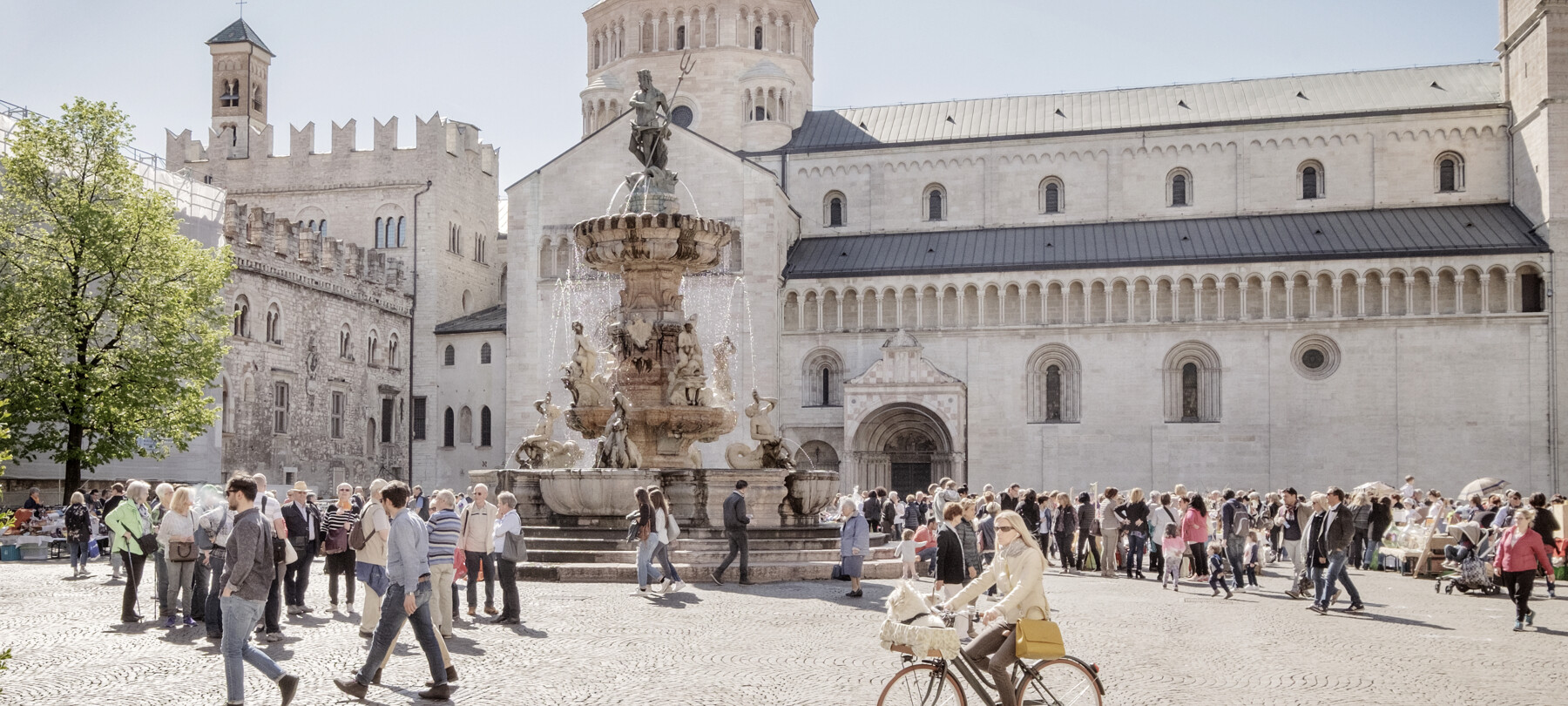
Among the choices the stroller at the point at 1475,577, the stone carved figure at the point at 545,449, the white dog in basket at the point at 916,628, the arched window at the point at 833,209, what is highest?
the arched window at the point at 833,209

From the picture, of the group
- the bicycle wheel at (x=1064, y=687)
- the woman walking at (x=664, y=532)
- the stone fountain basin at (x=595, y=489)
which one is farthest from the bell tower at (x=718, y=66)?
the bicycle wheel at (x=1064, y=687)

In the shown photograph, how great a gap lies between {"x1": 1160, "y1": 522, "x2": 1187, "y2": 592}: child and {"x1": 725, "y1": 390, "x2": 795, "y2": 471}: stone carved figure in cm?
635

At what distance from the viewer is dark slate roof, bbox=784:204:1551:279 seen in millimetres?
48062

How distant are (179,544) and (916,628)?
10145 millimetres

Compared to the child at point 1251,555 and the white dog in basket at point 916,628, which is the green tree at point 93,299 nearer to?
the child at point 1251,555

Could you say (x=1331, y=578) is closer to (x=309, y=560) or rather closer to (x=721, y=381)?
(x=721, y=381)

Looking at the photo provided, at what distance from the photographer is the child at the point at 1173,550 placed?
2145cm

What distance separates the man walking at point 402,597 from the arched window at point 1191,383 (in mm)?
41830

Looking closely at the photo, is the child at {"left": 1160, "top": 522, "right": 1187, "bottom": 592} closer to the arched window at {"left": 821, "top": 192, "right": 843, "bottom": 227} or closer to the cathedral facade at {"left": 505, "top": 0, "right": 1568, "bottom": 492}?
the cathedral facade at {"left": 505, "top": 0, "right": 1568, "bottom": 492}

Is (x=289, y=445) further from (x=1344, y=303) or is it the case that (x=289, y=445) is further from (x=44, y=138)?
(x=1344, y=303)

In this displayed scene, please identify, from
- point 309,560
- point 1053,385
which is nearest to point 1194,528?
point 309,560

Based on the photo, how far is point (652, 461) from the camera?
78.3 ft

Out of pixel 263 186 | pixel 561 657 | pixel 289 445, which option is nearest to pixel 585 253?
pixel 561 657

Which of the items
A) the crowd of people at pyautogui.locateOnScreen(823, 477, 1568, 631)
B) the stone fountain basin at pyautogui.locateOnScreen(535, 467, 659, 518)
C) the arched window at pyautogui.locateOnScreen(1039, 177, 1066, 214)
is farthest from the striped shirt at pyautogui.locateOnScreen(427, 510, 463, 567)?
the arched window at pyautogui.locateOnScreen(1039, 177, 1066, 214)
